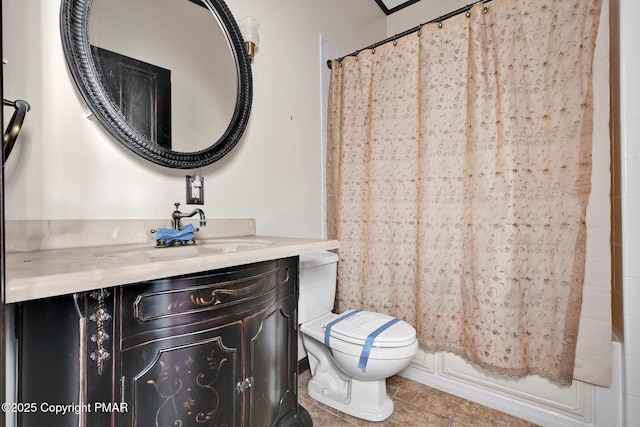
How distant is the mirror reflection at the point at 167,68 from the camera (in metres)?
1.09

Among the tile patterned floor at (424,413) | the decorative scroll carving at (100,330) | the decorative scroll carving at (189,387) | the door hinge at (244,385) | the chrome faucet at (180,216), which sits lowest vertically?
the tile patterned floor at (424,413)

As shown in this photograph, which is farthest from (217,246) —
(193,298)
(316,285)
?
(316,285)

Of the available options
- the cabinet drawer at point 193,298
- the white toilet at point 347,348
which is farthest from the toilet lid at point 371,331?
the cabinet drawer at point 193,298

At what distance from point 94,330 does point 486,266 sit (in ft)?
5.23

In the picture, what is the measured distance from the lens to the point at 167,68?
1250mm

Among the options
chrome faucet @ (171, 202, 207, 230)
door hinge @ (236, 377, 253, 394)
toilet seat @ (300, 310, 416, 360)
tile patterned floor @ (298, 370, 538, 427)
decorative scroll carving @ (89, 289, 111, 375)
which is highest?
chrome faucet @ (171, 202, 207, 230)

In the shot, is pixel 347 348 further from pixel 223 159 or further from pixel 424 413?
pixel 223 159

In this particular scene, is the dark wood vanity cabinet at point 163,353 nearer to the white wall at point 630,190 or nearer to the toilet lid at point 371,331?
the toilet lid at point 371,331

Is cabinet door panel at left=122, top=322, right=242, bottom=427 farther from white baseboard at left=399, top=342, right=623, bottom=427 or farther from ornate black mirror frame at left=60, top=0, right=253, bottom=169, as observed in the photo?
white baseboard at left=399, top=342, right=623, bottom=427

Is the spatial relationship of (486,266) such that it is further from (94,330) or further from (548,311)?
(94,330)

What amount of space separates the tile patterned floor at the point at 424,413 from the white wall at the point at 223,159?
3.22ft

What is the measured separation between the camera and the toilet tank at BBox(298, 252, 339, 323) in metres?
1.66

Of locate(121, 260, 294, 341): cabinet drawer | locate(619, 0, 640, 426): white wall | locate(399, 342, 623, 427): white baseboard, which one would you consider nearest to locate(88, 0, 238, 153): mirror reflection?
locate(121, 260, 294, 341): cabinet drawer

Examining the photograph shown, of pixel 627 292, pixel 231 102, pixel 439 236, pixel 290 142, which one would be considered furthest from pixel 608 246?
pixel 231 102
